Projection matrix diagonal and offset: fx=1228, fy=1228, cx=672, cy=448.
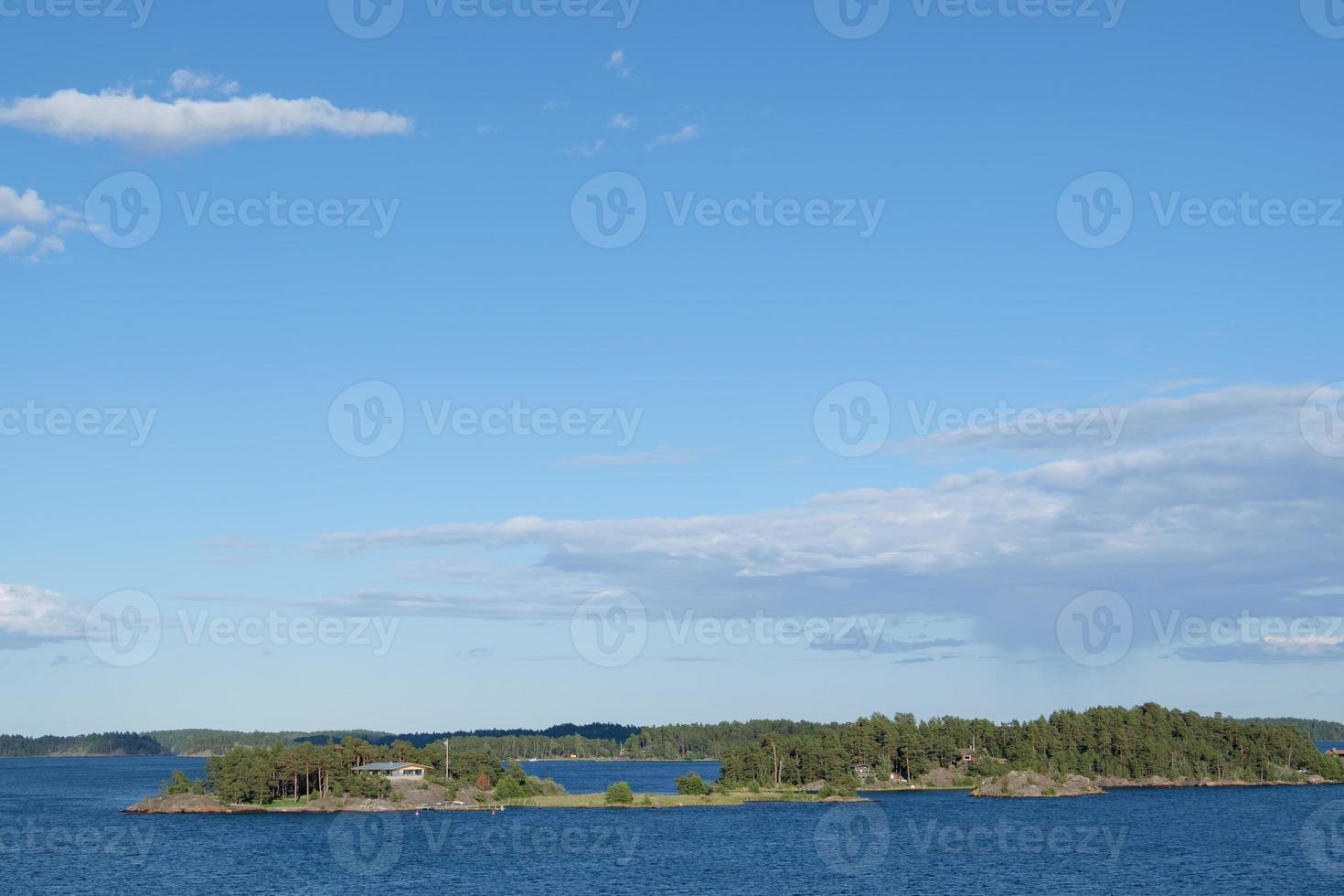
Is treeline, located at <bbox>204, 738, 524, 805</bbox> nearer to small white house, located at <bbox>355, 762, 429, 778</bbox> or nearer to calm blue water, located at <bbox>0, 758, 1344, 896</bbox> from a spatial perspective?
→ small white house, located at <bbox>355, 762, 429, 778</bbox>

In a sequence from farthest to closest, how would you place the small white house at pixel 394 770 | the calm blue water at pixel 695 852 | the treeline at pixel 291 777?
the small white house at pixel 394 770 → the treeline at pixel 291 777 → the calm blue water at pixel 695 852

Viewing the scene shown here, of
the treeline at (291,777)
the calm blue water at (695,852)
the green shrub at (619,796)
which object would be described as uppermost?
the treeline at (291,777)

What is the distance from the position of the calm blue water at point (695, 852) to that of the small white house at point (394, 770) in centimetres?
1170

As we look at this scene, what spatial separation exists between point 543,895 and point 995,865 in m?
47.5

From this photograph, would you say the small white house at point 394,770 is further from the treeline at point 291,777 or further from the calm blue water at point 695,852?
the calm blue water at point 695,852

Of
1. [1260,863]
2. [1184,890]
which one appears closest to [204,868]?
[1184,890]

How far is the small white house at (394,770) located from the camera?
633ft

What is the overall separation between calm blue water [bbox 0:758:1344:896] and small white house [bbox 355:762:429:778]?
11.7m

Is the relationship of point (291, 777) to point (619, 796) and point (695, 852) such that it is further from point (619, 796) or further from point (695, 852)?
point (695, 852)

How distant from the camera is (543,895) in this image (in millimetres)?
105375

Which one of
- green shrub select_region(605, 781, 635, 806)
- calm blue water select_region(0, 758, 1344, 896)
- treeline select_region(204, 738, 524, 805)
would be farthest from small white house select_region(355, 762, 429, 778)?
green shrub select_region(605, 781, 635, 806)

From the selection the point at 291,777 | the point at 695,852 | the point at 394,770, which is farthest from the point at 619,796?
the point at 695,852

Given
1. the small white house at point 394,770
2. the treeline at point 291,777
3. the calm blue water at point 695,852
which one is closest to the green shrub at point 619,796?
the calm blue water at point 695,852

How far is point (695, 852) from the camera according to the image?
5310 inches
